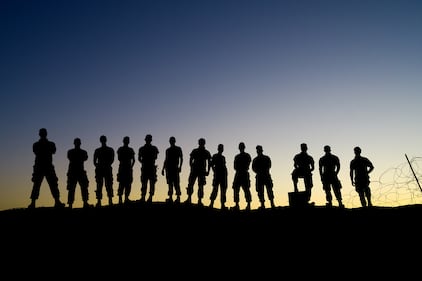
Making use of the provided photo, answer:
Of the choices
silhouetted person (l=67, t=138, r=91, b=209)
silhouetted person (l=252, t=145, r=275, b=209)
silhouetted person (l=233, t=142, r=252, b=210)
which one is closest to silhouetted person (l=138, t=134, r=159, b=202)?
silhouetted person (l=67, t=138, r=91, b=209)

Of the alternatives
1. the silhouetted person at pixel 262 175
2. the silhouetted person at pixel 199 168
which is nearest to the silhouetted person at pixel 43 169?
the silhouetted person at pixel 199 168

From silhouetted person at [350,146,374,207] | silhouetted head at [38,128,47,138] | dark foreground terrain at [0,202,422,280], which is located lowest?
dark foreground terrain at [0,202,422,280]

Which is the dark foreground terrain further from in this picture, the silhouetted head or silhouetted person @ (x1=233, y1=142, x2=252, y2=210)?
the silhouetted head

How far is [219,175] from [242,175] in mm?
988

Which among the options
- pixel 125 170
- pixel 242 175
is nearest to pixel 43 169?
pixel 125 170

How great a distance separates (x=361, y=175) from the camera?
46.0 ft

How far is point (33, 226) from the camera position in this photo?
942 cm

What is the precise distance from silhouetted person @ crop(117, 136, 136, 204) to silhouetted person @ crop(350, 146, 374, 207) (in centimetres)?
962

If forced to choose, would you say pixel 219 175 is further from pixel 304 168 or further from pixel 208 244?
pixel 208 244

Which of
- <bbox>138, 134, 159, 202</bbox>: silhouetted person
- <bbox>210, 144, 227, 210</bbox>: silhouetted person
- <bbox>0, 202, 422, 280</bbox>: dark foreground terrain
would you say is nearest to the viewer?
<bbox>0, 202, 422, 280</bbox>: dark foreground terrain

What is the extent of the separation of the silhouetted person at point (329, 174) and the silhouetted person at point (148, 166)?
293 inches

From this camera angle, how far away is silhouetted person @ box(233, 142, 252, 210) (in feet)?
44.5

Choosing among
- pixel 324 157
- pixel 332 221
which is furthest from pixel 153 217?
pixel 324 157

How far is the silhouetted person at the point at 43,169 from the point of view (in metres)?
11.3
